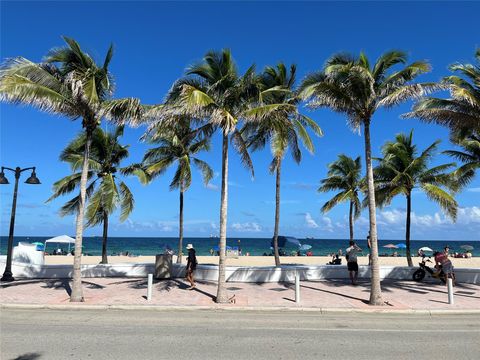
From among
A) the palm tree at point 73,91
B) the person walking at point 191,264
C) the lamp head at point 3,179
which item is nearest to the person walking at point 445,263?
the person walking at point 191,264

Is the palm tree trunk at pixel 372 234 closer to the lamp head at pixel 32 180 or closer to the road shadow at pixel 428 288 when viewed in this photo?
the road shadow at pixel 428 288

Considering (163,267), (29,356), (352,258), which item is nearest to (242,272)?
(163,267)

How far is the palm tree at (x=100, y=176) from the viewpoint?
20.2 meters

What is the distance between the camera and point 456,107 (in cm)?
1642

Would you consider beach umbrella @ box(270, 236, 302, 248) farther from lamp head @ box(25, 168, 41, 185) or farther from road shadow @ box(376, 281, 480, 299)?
lamp head @ box(25, 168, 41, 185)

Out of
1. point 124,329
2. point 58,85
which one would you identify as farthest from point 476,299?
point 58,85

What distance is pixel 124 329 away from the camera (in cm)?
921

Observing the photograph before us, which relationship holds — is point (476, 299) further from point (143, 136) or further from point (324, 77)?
point (143, 136)

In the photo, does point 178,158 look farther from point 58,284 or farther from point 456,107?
point 456,107

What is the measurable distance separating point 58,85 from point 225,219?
749 cm

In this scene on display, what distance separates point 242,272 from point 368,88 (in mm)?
10031

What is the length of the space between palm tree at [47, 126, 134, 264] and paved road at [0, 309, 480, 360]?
29.8 ft

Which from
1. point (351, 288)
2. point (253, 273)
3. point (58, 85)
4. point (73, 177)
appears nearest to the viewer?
point (58, 85)

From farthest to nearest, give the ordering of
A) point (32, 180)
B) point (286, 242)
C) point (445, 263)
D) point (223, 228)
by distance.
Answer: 1. point (286, 242)
2. point (32, 180)
3. point (445, 263)
4. point (223, 228)
